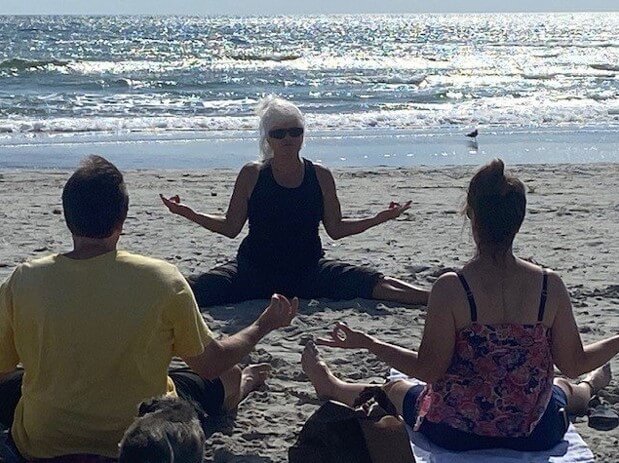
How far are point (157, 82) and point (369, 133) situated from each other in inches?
466

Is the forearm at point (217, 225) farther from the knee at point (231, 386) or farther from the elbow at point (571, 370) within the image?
the elbow at point (571, 370)

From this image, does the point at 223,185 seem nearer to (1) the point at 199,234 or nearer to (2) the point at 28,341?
(1) the point at 199,234

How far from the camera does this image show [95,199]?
3188mm

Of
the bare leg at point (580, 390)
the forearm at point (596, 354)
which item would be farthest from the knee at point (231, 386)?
the forearm at point (596, 354)

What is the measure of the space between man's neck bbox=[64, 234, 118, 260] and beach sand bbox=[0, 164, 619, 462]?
112 cm

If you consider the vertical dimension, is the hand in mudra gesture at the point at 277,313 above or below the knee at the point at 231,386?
above

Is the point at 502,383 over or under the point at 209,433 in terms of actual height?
over

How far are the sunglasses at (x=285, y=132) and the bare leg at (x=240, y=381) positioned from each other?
1.38 metres

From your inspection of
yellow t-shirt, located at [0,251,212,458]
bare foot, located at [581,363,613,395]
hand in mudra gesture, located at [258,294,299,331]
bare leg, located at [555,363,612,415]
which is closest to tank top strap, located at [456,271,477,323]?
hand in mudra gesture, located at [258,294,299,331]

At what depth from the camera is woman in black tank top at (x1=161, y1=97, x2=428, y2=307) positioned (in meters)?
5.98

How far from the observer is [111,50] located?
47469mm

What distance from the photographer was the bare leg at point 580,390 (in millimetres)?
4375

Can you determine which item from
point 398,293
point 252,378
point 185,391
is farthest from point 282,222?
point 185,391

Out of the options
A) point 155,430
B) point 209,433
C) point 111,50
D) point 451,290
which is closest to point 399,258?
point 209,433
